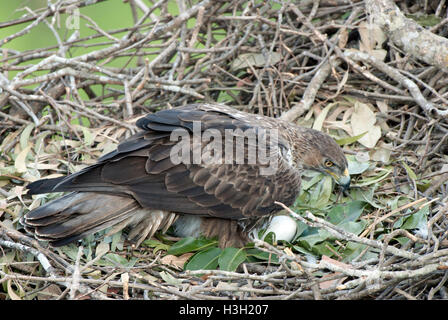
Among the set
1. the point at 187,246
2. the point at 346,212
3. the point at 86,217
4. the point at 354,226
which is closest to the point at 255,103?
the point at 346,212

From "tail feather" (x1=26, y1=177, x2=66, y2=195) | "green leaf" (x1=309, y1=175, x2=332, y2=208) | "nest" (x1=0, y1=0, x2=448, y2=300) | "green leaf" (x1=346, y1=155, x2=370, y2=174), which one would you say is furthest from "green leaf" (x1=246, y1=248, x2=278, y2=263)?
"tail feather" (x1=26, y1=177, x2=66, y2=195)

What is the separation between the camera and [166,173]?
4.48 meters

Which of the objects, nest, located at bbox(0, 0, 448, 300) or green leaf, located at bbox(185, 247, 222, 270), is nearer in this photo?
nest, located at bbox(0, 0, 448, 300)

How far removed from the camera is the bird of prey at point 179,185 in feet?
14.3

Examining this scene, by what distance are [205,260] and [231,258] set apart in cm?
20

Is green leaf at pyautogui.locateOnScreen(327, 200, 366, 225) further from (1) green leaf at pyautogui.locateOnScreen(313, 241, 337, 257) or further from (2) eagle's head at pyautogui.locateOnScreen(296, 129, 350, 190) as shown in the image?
(1) green leaf at pyautogui.locateOnScreen(313, 241, 337, 257)

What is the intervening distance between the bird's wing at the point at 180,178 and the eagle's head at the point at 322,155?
18.5 inches

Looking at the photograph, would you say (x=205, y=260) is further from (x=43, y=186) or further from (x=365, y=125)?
(x=365, y=125)

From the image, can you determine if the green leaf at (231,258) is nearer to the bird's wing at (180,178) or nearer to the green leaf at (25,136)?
the bird's wing at (180,178)

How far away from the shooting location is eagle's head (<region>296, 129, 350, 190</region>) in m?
4.95

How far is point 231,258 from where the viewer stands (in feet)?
14.3

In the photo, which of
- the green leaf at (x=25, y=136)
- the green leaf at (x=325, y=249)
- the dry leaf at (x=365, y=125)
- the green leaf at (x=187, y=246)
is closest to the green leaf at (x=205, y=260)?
the green leaf at (x=187, y=246)

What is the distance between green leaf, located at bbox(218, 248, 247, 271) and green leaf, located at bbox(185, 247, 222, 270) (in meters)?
0.08

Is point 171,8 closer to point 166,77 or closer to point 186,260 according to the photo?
point 166,77
